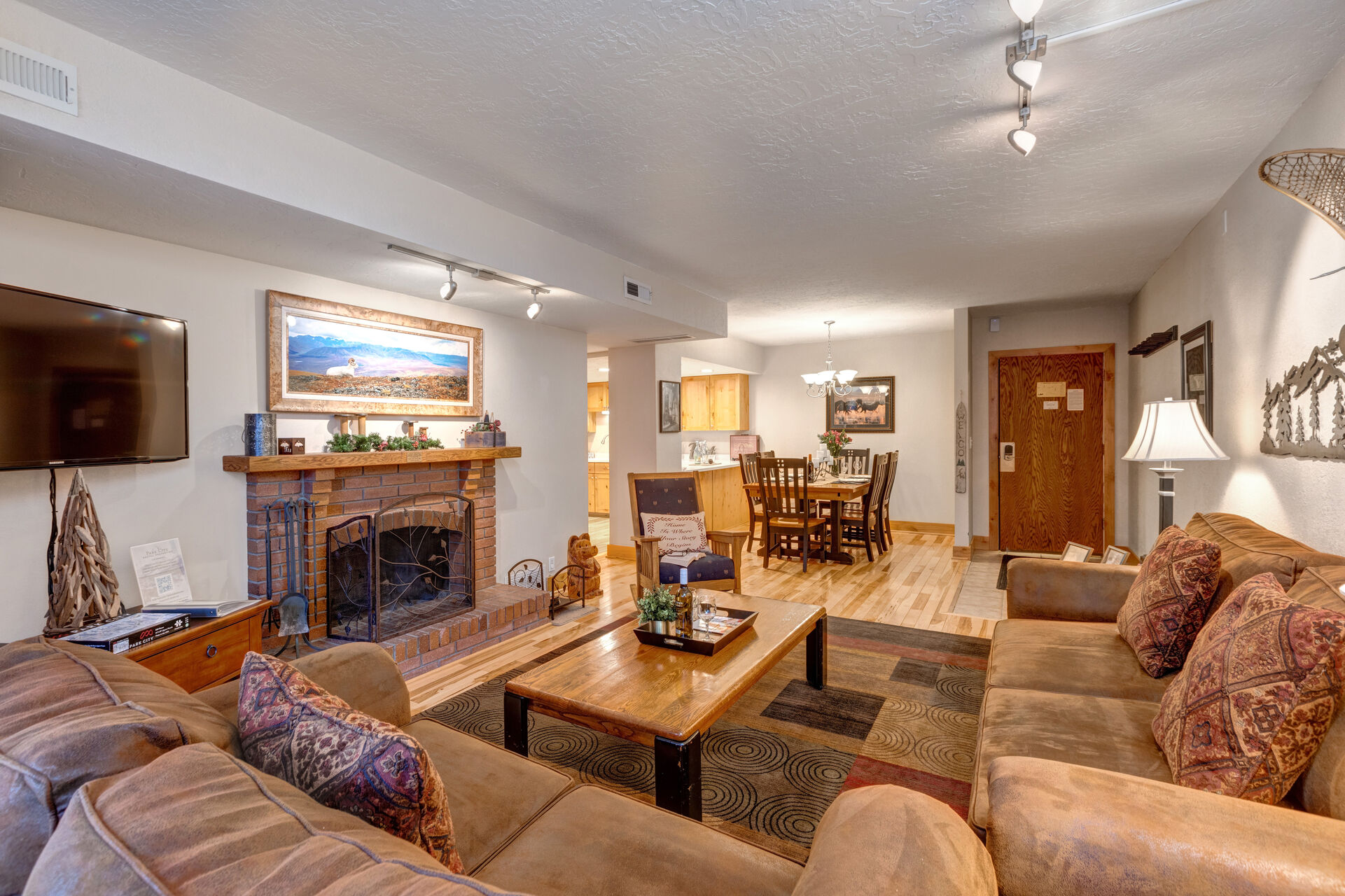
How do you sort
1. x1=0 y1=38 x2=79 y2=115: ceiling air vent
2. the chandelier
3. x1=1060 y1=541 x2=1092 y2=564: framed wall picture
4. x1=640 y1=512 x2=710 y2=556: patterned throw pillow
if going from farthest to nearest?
the chandelier, x1=640 y1=512 x2=710 y2=556: patterned throw pillow, x1=1060 y1=541 x2=1092 y2=564: framed wall picture, x1=0 y1=38 x2=79 y2=115: ceiling air vent

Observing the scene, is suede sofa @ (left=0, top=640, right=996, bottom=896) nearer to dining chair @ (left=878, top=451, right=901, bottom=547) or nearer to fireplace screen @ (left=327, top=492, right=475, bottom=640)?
fireplace screen @ (left=327, top=492, right=475, bottom=640)

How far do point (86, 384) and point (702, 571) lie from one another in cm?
309

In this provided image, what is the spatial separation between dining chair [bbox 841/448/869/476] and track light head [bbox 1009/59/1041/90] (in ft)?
20.2

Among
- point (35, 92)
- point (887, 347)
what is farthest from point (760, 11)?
point (887, 347)

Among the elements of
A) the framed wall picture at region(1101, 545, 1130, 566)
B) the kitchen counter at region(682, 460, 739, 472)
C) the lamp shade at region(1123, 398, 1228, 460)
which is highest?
the lamp shade at region(1123, 398, 1228, 460)

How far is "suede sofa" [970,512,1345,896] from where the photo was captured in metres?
0.97

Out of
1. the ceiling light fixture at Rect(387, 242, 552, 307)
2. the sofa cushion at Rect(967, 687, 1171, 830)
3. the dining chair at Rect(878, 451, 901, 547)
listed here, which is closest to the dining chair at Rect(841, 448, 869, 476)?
the dining chair at Rect(878, 451, 901, 547)

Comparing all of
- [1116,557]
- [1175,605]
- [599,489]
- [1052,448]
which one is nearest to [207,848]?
[1175,605]

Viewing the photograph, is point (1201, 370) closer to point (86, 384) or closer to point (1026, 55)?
point (1026, 55)

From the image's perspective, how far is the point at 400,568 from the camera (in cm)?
393

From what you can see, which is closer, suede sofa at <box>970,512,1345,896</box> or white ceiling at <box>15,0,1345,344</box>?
suede sofa at <box>970,512,1345,896</box>

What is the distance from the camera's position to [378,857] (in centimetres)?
67

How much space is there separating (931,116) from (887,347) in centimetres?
564

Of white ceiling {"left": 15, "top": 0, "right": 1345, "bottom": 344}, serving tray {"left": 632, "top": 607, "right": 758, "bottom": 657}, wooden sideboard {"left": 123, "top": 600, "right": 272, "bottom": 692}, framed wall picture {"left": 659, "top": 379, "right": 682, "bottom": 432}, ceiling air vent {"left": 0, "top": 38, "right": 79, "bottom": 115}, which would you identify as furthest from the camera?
framed wall picture {"left": 659, "top": 379, "right": 682, "bottom": 432}
